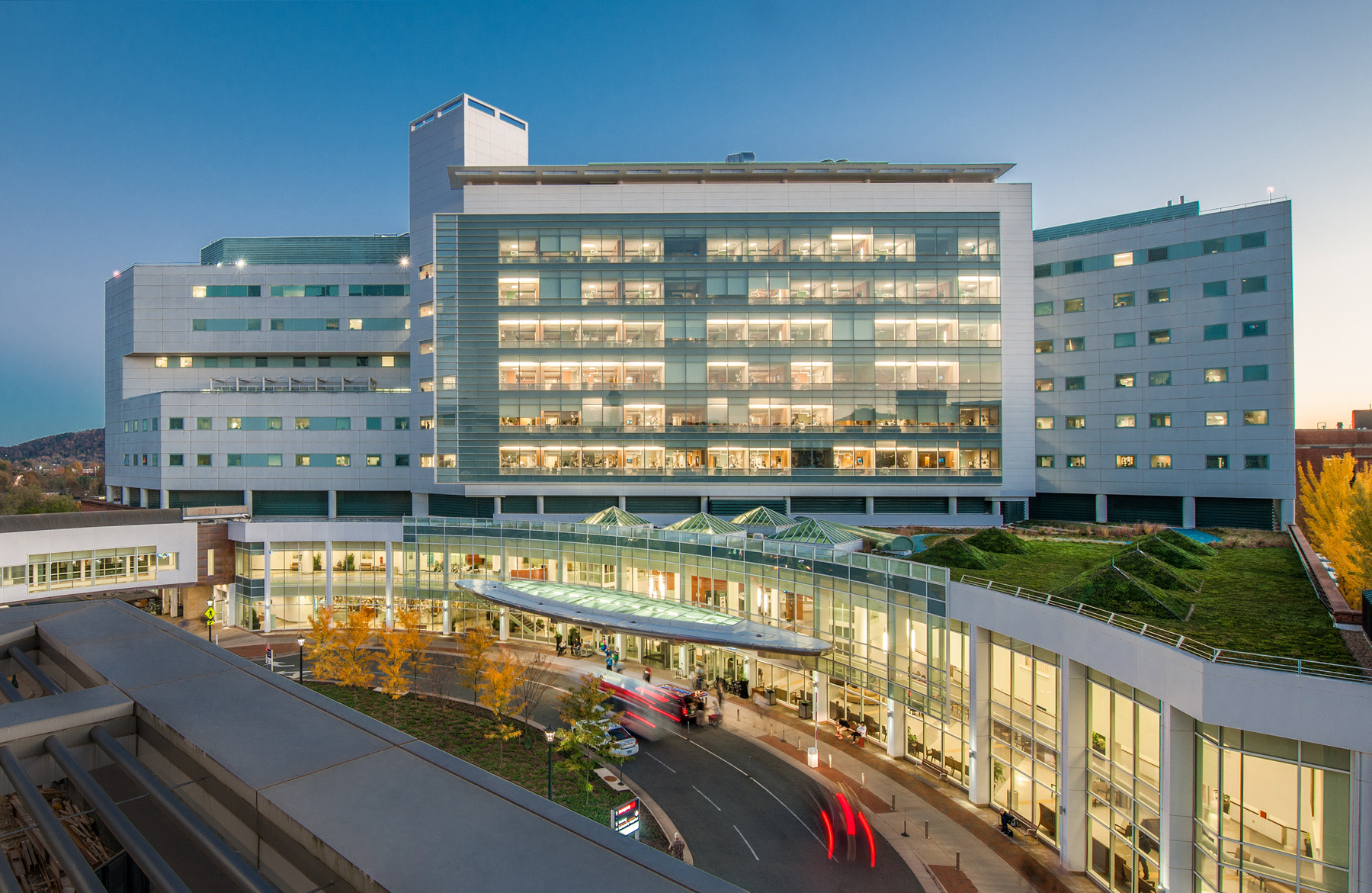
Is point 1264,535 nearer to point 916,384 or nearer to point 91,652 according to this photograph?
point 916,384

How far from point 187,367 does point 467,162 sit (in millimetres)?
40894

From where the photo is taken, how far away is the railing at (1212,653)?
17.2 meters

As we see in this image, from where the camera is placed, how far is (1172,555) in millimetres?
32312

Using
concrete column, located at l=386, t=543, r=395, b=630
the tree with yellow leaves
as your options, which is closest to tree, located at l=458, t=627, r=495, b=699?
concrete column, located at l=386, t=543, r=395, b=630

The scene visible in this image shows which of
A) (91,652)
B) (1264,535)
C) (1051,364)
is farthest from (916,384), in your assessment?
(91,652)

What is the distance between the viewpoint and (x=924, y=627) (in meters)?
30.7

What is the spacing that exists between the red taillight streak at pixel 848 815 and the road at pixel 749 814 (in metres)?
0.77

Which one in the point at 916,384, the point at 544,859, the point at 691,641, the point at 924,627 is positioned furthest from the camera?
the point at 916,384

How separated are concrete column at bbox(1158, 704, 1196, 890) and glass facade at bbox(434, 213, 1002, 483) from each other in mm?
42114

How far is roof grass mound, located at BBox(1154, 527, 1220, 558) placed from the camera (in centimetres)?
3541

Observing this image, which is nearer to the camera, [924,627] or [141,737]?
[141,737]

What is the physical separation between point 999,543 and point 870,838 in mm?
18658

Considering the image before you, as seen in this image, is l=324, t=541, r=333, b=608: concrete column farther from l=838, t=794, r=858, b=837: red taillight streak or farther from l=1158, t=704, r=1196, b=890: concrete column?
l=1158, t=704, r=1196, b=890: concrete column

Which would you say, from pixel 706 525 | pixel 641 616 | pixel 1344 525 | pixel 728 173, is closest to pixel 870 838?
pixel 641 616
